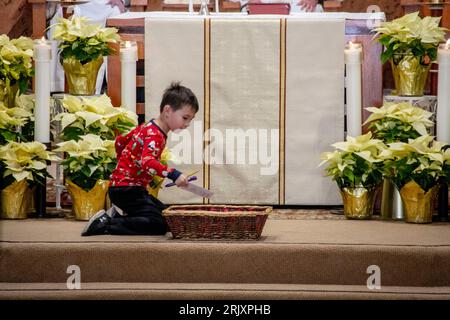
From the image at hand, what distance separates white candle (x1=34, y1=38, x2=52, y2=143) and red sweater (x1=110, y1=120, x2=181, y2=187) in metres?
0.55

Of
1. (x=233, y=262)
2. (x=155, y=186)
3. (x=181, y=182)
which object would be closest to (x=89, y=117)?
(x=155, y=186)

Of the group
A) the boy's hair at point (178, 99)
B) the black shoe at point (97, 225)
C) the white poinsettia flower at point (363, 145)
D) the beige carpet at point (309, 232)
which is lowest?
the beige carpet at point (309, 232)

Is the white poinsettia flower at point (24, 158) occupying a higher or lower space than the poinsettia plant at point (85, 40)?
lower

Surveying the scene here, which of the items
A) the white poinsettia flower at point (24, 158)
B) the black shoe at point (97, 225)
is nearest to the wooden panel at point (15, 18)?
the white poinsettia flower at point (24, 158)

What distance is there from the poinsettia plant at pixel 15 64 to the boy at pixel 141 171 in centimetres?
95

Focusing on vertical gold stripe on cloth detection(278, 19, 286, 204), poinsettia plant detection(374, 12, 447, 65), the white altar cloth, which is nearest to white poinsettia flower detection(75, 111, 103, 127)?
the white altar cloth

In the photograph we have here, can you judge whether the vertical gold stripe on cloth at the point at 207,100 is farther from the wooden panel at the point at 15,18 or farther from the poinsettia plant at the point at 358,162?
the wooden panel at the point at 15,18

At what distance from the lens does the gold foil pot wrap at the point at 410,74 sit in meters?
5.39

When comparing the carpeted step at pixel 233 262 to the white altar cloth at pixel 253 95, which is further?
the white altar cloth at pixel 253 95

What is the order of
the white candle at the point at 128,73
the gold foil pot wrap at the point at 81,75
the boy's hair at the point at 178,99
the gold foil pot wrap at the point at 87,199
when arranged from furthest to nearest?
the gold foil pot wrap at the point at 81,75, the white candle at the point at 128,73, the gold foil pot wrap at the point at 87,199, the boy's hair at the point at 178,99

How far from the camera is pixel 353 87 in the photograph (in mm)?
5297

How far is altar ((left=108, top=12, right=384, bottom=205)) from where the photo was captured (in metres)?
5.57

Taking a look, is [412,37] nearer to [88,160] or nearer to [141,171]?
[141,171]

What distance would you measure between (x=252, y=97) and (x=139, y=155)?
101cm
